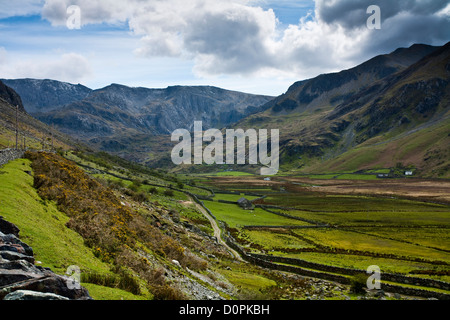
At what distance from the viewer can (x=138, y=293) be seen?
50.3ft

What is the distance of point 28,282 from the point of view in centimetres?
1025

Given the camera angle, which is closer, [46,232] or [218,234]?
[46,232]

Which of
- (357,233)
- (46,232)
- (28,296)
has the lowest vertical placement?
(357,233)

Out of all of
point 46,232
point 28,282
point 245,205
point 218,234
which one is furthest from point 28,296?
point 245,205

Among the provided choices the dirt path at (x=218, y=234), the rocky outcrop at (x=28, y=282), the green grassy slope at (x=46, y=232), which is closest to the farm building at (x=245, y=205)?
the dirt path at (x=218, y=234)

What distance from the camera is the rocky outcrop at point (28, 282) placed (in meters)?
9.51

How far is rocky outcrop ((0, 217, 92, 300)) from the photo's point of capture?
9.51m

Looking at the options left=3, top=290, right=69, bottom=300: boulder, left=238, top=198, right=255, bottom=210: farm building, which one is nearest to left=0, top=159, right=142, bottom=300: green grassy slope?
left=3, top=290, right=69, bottom=300: boulder

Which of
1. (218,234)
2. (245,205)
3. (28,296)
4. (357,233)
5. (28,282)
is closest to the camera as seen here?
(28,296)

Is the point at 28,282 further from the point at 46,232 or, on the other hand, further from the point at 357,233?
the point at 357,233

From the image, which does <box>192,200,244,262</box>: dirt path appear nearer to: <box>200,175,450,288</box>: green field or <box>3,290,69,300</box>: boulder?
<box>200,175,450,288</box>: green field

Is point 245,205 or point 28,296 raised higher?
point 28,296

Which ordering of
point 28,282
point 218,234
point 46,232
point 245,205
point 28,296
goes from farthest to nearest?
1. point 245,205
2. point 218,234
3. point 46,232
4. point 28,282
5. point 28,296

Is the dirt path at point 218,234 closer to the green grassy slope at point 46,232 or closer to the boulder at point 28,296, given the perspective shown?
the green grassy slope at point 46,232
